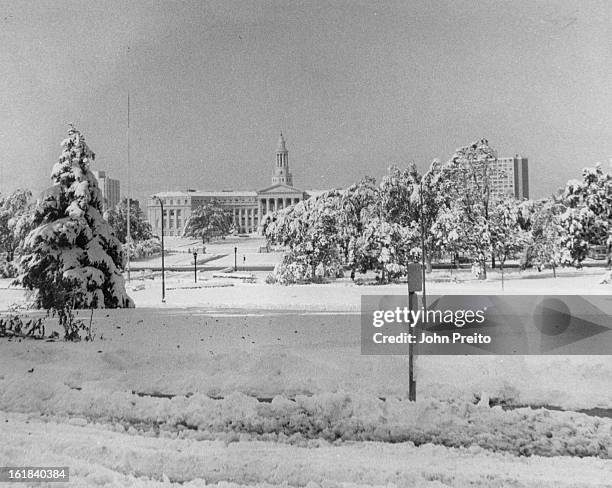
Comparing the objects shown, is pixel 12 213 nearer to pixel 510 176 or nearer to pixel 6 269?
pixel 6 269

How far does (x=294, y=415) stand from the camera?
3.59m

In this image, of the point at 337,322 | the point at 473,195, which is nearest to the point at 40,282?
the point at 337,322

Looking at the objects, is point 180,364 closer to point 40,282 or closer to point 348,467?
point 348,467

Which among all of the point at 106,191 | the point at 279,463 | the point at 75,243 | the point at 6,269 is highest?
the point at 106,191

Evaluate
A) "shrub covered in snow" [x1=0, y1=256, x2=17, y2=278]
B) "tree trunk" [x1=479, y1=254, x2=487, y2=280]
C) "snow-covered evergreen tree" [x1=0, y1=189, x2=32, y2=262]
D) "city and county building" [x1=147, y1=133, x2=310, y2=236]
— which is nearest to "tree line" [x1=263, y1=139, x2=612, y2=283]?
"tree trunk" [x1=479, y1=254, x2=487, y2=280]

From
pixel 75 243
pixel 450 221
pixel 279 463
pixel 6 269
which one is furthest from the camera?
pixel 6 269

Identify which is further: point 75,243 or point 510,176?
point 75,243

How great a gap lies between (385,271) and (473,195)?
6.10 ft

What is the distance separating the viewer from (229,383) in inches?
165

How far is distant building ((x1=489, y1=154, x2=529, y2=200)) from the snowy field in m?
2.37

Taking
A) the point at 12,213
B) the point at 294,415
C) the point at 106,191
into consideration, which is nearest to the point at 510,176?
the point at 294,415

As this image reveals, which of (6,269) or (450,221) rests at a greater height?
(450,221)

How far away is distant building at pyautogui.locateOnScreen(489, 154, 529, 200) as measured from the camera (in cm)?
636

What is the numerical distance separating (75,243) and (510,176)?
7541mm
